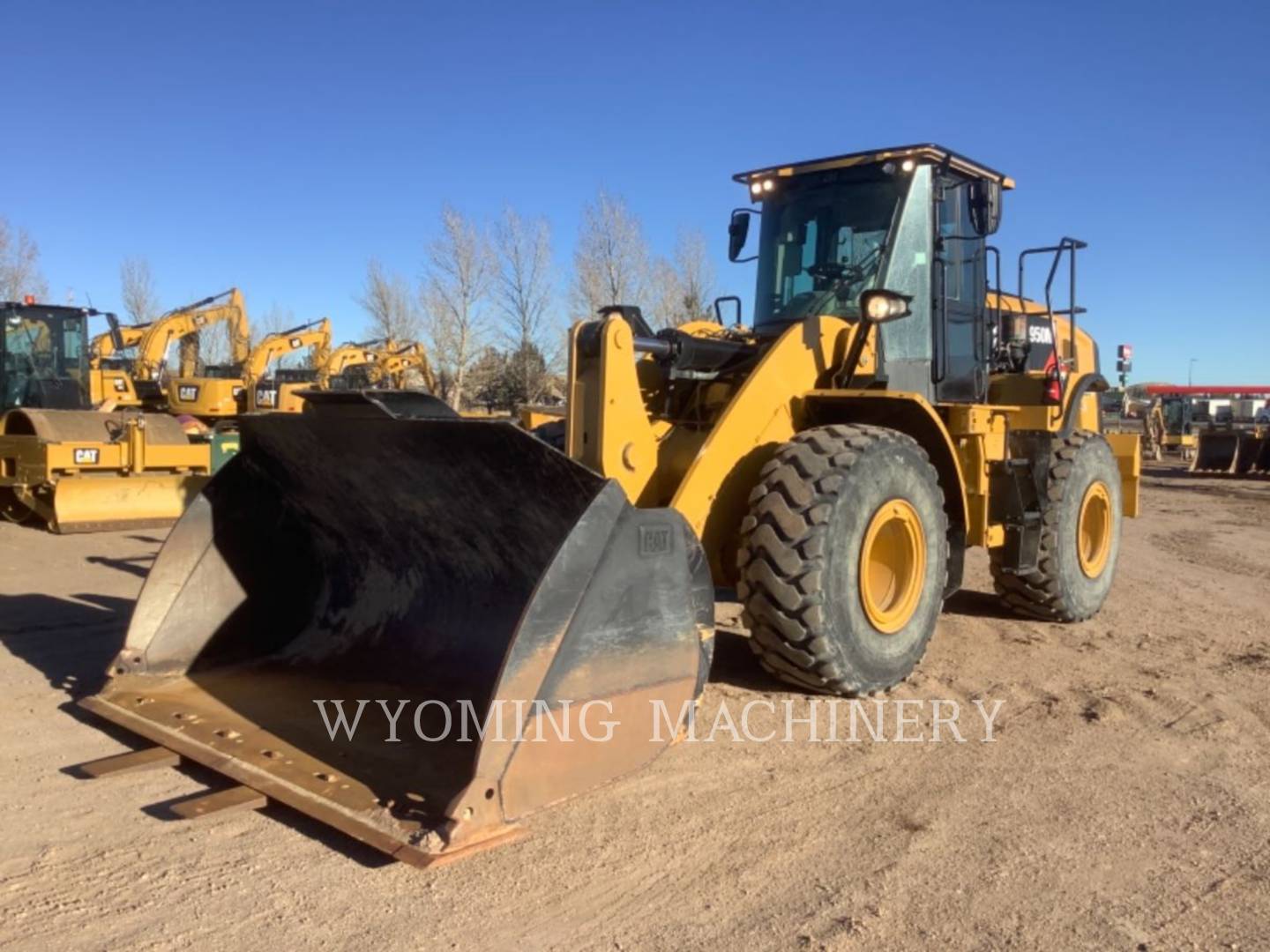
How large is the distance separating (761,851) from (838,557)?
151 cm

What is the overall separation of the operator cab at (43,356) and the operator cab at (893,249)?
462 inches

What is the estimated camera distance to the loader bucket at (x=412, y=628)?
134 inches

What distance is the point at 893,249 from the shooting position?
5.77 meters

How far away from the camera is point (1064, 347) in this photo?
26.5 ft

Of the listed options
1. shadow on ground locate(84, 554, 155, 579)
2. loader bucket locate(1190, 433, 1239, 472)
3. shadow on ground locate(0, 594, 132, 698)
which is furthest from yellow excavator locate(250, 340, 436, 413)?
loader bucket locate(1190, 433, 1239, 472)

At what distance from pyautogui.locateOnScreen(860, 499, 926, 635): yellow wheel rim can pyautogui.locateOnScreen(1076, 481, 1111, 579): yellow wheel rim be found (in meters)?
2.58

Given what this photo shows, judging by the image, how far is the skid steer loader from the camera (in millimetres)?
3588

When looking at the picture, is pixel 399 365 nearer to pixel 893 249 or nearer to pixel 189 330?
pixel 189 330

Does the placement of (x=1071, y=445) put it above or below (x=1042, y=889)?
above

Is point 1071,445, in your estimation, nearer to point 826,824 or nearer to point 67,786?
point 826,824

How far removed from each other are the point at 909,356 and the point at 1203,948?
3.62 meters

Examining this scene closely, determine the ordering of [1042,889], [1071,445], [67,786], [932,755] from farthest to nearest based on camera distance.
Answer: [1071,445] → [932,755] → [67,786] → [1042,889]

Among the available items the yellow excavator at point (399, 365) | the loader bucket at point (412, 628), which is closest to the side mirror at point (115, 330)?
the yellow excavator at point (399, 365)

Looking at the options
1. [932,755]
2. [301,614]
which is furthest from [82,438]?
[932,755]
